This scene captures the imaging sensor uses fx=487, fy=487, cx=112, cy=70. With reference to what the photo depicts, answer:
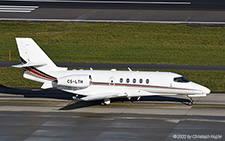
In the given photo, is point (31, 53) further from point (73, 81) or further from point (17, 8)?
point (17, 8)

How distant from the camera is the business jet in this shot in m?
38.2

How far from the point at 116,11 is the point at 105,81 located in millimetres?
30523

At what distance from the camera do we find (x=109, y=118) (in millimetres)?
35969

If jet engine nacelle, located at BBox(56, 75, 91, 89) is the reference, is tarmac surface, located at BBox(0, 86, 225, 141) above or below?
below

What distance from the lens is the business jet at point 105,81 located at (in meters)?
38.2

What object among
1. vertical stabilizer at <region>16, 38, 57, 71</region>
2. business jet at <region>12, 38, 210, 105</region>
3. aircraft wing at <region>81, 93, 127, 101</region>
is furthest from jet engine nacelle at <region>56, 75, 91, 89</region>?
vertical stabilizer at <region>16, 38, 57, 71</region>

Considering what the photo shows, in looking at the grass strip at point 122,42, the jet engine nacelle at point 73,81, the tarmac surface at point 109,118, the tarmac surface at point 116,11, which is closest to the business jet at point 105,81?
the jet engine nacelle at point 73,81

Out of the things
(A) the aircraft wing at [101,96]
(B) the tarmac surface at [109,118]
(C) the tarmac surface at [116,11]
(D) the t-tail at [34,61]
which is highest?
(C) the tarmac surface at [116,11]

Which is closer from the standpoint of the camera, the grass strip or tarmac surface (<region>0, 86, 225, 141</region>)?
tarmac surface (<region>0, 86, 225, 141</region>)

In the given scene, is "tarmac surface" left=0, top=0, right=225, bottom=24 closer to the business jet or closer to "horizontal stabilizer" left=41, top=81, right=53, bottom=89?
the business jet

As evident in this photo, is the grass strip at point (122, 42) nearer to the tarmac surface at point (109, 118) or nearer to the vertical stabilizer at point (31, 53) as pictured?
the tarmac surface at point (109, 118)

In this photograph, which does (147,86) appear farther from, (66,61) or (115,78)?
(66,61)

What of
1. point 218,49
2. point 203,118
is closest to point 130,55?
point 218,49

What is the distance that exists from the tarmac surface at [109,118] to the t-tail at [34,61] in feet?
7.79
